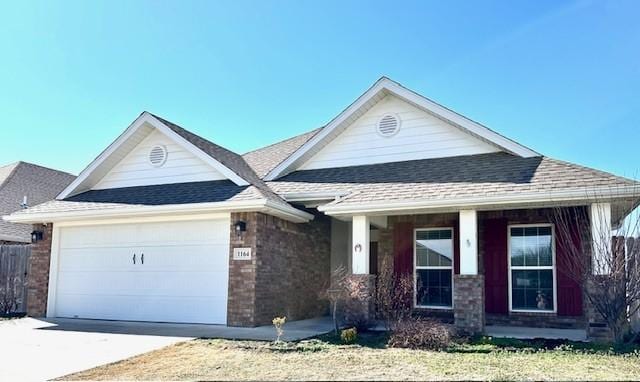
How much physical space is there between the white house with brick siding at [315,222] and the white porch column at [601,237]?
180 mm

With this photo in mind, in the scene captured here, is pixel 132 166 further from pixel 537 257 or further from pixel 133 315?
pixel 537 257

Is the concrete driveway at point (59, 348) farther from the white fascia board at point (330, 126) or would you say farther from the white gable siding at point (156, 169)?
the white fascia board at point (330, 126)

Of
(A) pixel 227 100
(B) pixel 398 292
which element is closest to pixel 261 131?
(A) pixel 227 100

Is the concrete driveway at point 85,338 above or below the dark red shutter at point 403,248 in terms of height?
below

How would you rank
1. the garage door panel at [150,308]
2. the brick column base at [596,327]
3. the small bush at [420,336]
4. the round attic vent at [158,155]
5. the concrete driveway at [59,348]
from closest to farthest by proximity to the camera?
the concrete driveway at [59,348] < the small bush at [420,336] < the brick column base at [596,327] < the garage door panel at [150,308] < the round attic vent at [158,155]

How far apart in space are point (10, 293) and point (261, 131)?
1016 centimetres

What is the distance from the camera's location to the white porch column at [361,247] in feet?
A: 38.9

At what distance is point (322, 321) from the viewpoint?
14133mm

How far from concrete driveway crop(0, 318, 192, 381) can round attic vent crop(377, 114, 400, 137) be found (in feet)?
24.3

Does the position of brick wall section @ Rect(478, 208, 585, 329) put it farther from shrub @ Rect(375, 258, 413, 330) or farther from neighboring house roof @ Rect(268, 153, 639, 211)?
shrub @ Rect(375, 258, 413, 330)

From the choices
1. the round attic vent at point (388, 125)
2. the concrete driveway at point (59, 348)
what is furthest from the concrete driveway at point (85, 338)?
the round attic vent at point (388, 125)

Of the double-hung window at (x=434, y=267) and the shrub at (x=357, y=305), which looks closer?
the shrub at (x=357, y=305)

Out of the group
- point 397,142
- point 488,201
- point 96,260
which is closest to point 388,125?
point 397,142

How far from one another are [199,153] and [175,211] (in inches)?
79.7
